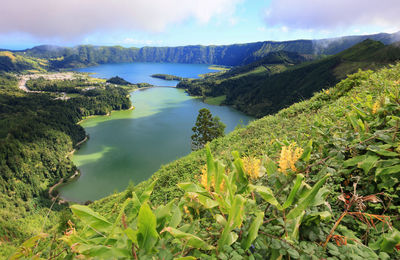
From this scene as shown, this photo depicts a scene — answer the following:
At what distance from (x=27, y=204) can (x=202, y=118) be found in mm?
41781

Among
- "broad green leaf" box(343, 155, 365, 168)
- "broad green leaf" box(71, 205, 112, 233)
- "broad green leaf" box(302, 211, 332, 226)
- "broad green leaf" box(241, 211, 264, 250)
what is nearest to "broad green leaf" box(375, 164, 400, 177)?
"broad green leaf" box(343, 155, 365, 168)

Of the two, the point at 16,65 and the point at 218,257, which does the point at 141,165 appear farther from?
the point at 16,65

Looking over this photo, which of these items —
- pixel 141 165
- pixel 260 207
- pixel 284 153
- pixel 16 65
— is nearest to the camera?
pixel 260 207

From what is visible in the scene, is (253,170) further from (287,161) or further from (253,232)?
(253,232)

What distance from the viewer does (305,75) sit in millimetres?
74062

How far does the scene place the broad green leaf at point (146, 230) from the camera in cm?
96

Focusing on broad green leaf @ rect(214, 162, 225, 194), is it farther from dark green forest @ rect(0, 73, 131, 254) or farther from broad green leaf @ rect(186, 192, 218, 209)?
dark green forest @ rect(0, 73, 131, 254)

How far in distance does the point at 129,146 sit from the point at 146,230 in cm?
4963

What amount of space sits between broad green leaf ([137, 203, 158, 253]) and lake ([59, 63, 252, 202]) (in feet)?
90.5

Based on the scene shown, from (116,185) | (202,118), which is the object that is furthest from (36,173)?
(202,118)

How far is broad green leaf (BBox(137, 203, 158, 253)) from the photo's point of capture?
37.7 inches

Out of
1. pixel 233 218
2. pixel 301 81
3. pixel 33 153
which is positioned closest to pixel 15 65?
pixel 33 153

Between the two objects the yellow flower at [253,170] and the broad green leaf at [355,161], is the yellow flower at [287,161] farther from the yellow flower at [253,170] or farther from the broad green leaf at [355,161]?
the broad green leaf at [355,161]

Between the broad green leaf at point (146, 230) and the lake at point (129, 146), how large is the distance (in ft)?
90.5
